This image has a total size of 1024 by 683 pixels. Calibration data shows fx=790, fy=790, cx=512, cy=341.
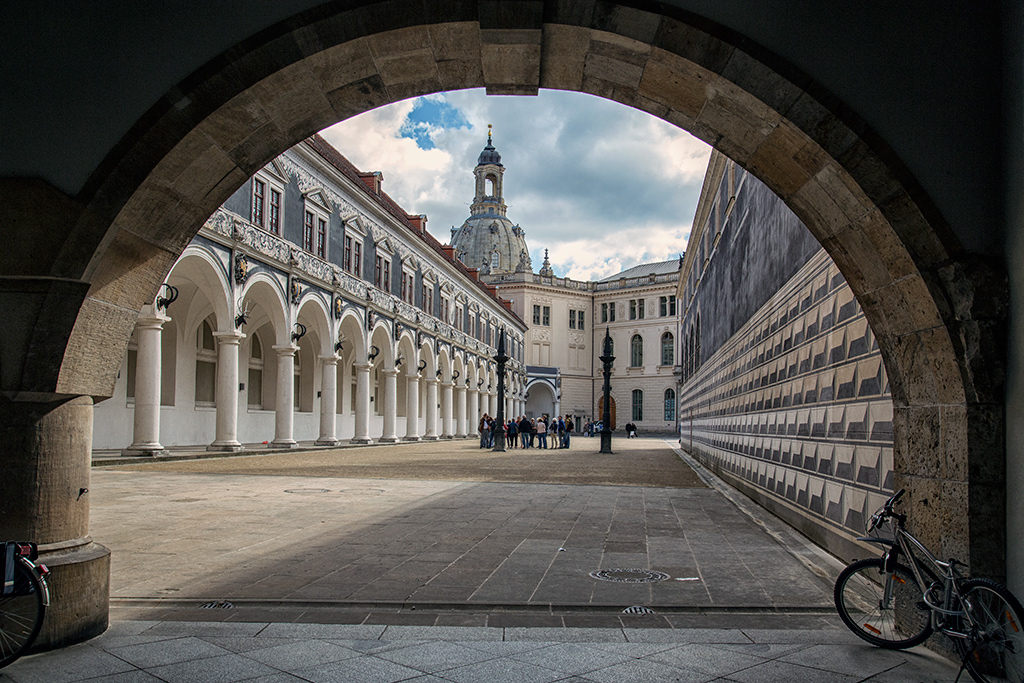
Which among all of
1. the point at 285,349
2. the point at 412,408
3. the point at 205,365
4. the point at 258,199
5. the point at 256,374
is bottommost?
the point at 412,408

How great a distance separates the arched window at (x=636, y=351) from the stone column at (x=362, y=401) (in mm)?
49367

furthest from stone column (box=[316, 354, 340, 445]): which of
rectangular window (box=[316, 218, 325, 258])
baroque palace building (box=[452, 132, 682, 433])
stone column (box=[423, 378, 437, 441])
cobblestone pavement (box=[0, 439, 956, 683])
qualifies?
baroque palace building (box=[452, 132, 682, 433])

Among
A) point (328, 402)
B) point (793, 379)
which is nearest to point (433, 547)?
point (793, 379)

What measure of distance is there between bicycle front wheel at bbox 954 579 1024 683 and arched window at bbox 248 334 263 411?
28.3m

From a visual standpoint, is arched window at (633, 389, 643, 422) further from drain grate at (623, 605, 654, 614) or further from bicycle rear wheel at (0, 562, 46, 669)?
bicycle rear wheel at (0, 562, 46, 669)

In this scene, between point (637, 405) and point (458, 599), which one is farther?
point (637, 405)

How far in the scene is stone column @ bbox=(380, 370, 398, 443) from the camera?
3734 centimetres

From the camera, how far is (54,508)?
4.54 metres

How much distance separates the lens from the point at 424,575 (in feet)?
20.6

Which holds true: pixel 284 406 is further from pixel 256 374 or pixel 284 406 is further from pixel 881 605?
pixel 881 605

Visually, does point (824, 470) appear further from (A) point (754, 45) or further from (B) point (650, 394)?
(B) point (650, 394)

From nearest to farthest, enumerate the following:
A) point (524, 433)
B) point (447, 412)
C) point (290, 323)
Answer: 1. point (290, 323)
2. point (524, 433)
3. point (447, 412)

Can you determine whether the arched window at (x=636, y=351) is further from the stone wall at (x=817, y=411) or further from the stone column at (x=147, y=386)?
the stone wall at (x=817, y=411)

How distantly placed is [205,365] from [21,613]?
24.3 m
